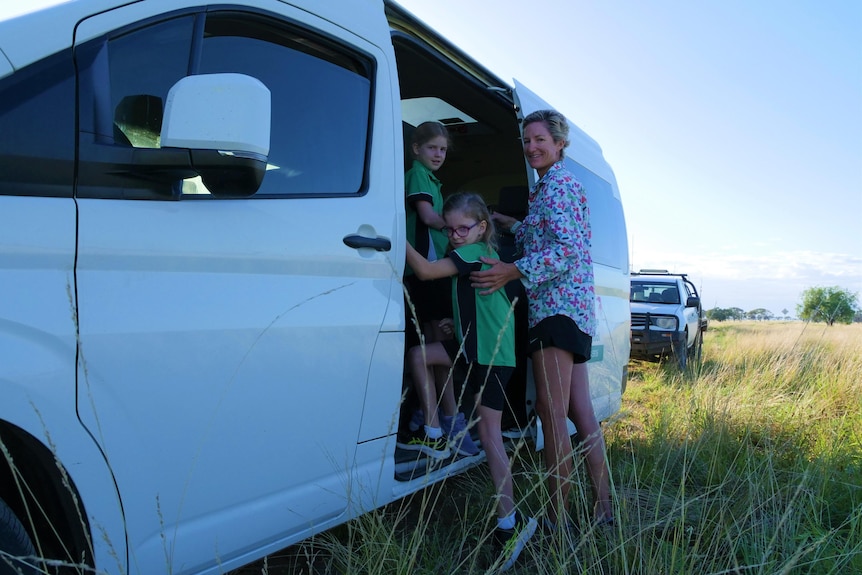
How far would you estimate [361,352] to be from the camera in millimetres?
2209

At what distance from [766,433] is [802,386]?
1.88m

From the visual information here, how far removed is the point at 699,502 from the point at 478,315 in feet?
5.41

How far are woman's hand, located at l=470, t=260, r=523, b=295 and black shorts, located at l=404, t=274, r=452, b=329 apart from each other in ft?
1.59

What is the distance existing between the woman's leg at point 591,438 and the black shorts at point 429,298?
2.32 feet

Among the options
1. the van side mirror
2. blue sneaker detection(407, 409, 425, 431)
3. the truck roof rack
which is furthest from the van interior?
the truck roof rack

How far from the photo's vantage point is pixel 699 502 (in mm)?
3219

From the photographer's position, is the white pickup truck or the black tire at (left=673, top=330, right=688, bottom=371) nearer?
the black tire at (left=673, top=330, right=688, bottom=371)

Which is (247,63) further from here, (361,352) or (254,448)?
(254,448)

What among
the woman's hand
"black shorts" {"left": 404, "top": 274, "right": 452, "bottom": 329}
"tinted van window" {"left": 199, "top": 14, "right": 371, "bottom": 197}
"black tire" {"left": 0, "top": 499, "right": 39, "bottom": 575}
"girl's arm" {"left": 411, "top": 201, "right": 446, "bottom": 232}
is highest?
"tinted van window" {"left": 199, "top": 14, "right": 371, "bottom": 197}

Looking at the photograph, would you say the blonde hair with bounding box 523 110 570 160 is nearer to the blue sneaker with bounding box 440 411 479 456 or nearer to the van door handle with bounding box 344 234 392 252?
the van door handle with bounding box 344 234 392 252

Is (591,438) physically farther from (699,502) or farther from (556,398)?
(699,502)

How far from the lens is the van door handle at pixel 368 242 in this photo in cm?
218

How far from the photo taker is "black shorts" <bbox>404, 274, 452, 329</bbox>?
10.3 ft

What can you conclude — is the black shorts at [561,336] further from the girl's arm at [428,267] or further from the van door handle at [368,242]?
the van door handle at [368,242]
